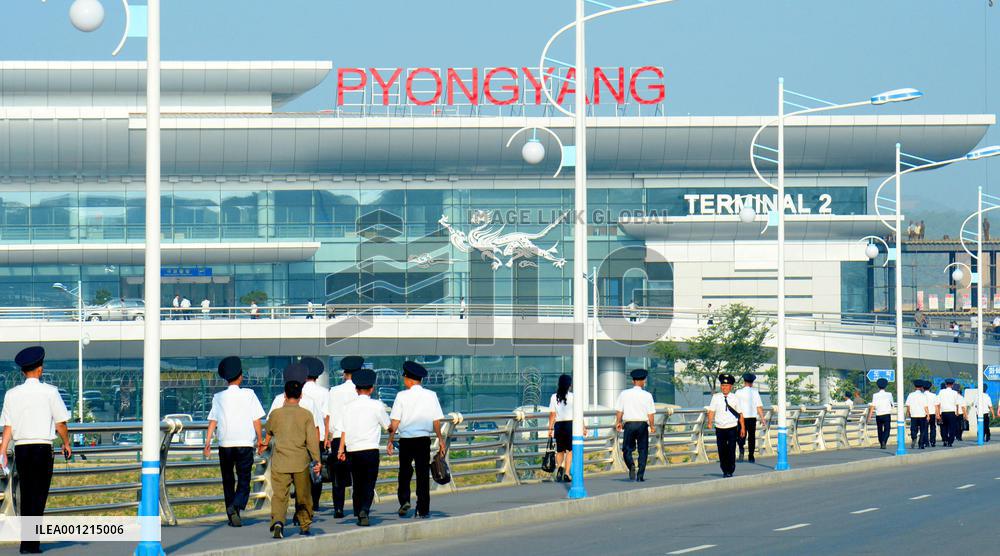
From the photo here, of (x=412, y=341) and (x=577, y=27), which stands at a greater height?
(x=577, y=27)

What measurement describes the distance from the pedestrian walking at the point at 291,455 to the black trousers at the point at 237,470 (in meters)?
0.67

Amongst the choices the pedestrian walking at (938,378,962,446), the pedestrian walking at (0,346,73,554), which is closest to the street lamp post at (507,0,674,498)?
the pedestrian walking at (0,346,73,554)

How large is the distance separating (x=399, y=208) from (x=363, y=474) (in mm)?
55320

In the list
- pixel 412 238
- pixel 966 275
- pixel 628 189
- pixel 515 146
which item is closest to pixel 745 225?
pixel 628 189

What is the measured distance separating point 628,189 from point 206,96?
21.9 metres

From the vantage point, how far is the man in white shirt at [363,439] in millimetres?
15320

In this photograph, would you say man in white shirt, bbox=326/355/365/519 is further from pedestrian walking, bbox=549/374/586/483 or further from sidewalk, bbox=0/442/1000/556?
pedestrian walking, bbox=549/374/586/483

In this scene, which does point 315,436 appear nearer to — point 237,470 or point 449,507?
point 237,470

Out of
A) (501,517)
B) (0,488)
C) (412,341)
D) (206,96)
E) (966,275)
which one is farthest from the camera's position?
(966,275)

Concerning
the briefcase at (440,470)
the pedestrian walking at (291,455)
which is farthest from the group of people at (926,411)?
the pedestrian walking at (291,455)

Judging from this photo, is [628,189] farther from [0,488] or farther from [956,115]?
[0,488]

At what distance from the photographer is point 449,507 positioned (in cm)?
1825

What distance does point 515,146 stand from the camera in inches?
2667

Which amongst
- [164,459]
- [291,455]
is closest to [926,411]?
[164,459]
